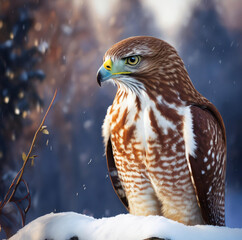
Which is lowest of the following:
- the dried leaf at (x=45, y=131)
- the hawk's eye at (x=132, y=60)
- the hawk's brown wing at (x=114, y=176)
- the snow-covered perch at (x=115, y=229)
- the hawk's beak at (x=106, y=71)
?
the snow-covered perch at (x=115, y=229)

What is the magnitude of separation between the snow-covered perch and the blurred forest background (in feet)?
0.14

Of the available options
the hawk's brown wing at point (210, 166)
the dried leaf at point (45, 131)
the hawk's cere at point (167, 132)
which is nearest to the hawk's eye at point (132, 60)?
the hawk's cere at point (167, 132)

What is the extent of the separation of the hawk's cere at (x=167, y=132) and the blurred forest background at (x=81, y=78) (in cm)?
3

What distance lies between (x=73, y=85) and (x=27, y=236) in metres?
0.40

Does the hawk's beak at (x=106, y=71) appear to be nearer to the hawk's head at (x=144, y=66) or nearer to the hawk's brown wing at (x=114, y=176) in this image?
the hawk's head at (x=144, y=66)

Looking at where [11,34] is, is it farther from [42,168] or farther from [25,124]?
[42,168]

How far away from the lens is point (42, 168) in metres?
0.93

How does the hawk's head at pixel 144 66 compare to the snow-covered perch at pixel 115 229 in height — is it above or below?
above

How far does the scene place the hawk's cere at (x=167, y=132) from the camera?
2.48 ft

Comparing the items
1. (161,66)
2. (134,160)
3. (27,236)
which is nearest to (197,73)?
(161,66)

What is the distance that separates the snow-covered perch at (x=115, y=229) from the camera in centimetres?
71

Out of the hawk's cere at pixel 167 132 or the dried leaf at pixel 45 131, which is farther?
the dried leaf at pixel 45 131

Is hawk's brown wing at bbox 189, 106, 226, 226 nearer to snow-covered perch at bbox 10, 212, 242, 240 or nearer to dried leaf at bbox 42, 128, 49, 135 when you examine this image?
snow-covered perch at bbox 10, 212, 242, 240

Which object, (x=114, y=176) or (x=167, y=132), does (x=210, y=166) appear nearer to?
(x=167, y=132)
